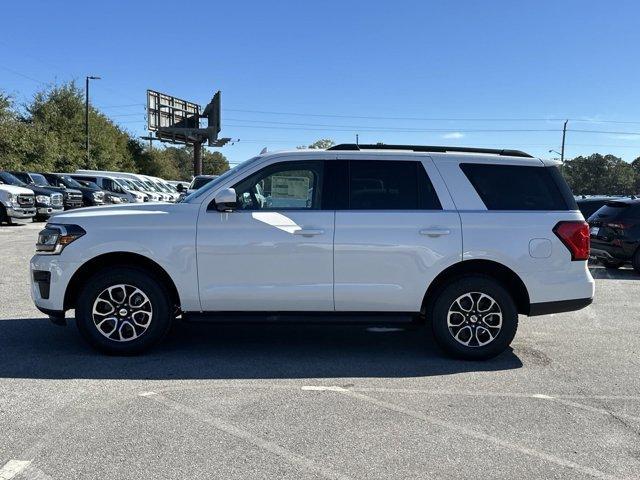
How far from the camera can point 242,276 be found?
513 cm

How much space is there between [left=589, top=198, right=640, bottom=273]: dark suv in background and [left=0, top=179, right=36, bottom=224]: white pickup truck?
16989 mm

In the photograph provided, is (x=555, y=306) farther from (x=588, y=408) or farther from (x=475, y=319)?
(x=588, y=408)

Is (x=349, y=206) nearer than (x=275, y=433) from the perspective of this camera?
No

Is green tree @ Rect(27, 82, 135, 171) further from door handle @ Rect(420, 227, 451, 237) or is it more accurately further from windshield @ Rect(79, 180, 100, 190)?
door handle @ Rect(420, 227, 451, 237)

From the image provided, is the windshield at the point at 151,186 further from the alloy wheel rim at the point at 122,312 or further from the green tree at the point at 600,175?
the green tree at the point at 600,175

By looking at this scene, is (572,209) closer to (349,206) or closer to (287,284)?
(349,206)

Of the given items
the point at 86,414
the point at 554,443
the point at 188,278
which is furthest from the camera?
the point at 188,278

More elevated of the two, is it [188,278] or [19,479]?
[188,278]

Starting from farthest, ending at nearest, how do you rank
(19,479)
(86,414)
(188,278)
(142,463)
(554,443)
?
(188,278), (86,414), (554,443), (142,463), (19,479)

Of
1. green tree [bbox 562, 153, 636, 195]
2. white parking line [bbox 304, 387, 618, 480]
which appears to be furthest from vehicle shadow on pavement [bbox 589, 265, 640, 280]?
green tree [bbox 562, 153, 636, 195]

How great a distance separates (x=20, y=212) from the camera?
18.7 meters

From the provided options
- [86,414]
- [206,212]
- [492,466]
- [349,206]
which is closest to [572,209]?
[349,206]

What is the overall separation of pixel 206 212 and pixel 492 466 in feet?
10.3

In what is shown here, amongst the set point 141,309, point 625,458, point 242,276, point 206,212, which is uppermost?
point 206,212
